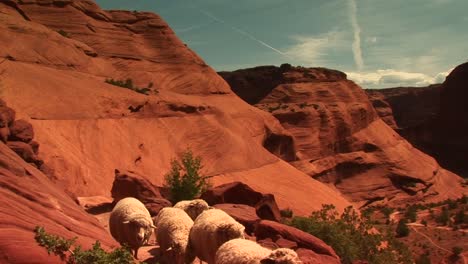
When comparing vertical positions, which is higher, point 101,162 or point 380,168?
point 101,162

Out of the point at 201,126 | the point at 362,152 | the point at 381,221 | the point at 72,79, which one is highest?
the point at 72,79

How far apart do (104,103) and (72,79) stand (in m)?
4.55

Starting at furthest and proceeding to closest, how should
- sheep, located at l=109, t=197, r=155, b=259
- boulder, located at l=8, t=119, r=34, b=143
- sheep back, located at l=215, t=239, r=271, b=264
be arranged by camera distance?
1. boulder, located at l=8, t=119, r=34, b=143
2. sheep, located at l=109, t=197, r=155, b=259
3. sheep back, located at l=215, t=239, r=271, b=264

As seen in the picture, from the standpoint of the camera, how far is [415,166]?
7681 cm

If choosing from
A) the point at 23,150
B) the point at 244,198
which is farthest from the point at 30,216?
the point at 244,198

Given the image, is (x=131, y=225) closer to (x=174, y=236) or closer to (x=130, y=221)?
(x=130, y=221)

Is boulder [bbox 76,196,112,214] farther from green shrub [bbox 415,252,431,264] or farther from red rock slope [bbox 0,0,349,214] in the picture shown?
green shrub [bbox 415,252,431,264]

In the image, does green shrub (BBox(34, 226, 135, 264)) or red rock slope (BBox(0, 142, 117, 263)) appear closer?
red rock slope (BBox(0, 142, 117, 263))

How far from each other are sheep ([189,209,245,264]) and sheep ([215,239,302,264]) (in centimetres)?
131

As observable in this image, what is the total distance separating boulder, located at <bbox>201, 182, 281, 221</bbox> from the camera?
22969 mm

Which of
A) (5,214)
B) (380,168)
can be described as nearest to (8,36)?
(5,214)

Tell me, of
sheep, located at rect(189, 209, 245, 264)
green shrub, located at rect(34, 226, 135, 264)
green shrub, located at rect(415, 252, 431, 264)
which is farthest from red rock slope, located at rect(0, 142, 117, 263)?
green shrub, located at rect(415, 252, 431, 264)

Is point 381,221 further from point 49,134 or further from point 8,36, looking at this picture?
point 8,36

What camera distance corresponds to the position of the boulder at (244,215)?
17.3 metres
